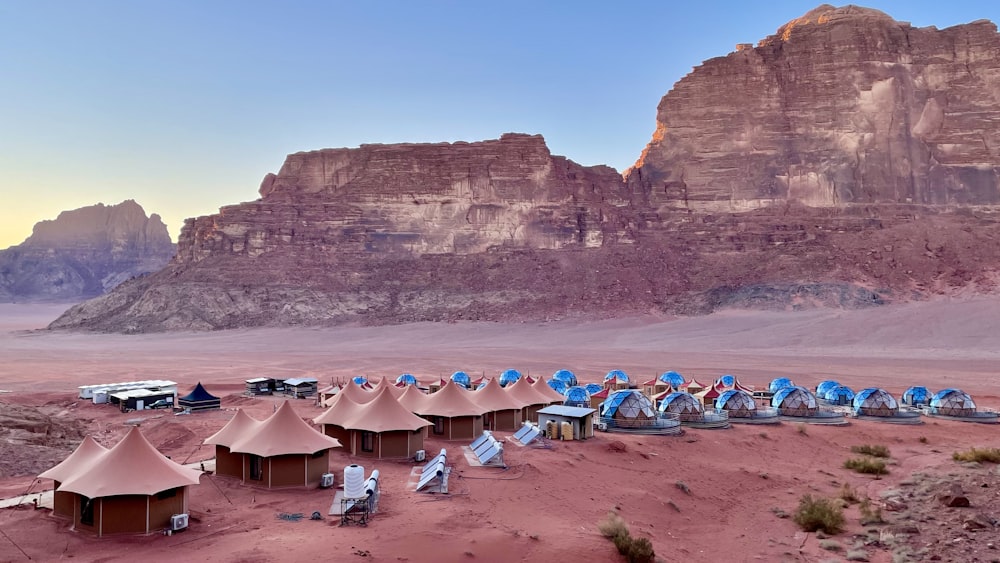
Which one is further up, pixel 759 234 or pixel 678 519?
pixel 759 234

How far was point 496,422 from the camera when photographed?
30781 mm

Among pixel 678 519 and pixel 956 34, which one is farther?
pixel 956 34

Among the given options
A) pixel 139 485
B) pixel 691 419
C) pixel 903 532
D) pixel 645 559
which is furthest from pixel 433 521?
pixel 691 419

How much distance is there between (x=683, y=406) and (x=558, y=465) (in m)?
11.3

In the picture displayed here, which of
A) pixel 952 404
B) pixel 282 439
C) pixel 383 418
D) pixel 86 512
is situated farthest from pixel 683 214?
pixel 86 512

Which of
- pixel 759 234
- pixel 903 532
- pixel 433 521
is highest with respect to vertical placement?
pixel 759 234

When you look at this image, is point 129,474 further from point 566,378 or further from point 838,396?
point 838,396

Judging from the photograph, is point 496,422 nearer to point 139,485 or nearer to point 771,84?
point 139,485

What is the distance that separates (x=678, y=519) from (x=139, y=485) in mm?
13593

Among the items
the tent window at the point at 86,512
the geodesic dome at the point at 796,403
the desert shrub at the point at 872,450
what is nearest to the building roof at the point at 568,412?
the desert shrub at the point at 872,450

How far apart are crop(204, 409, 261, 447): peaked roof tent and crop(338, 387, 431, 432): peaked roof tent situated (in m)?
3.51

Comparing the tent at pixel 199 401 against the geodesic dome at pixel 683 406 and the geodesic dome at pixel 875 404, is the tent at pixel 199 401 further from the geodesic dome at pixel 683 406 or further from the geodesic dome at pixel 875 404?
the geodesic dome at pixel 875 404

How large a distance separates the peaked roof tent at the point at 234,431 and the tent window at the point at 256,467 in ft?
3.39

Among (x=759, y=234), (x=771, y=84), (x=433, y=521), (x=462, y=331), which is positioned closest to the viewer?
(x=433, y=521)
